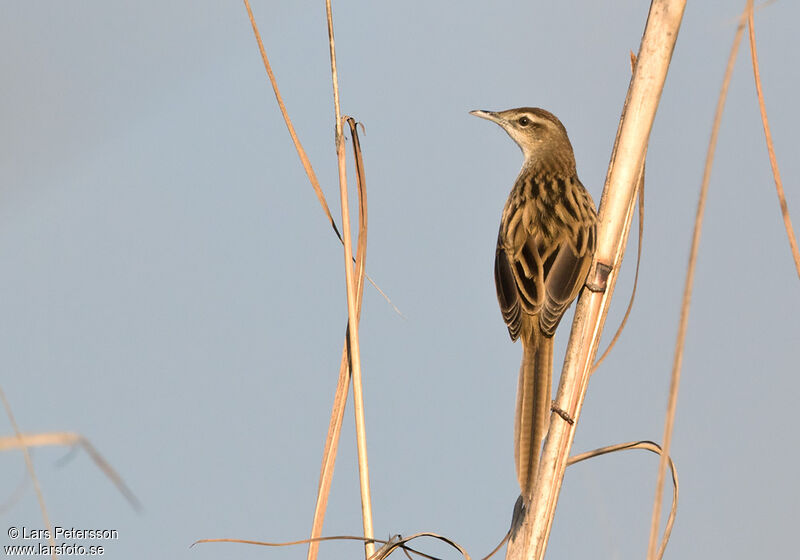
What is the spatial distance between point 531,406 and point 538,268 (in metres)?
0.87

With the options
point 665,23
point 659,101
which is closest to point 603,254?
point 659,101

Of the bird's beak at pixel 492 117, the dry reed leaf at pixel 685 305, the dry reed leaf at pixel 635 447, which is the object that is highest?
the bird's beak at pixel 492 117

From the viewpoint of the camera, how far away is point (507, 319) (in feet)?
10.5

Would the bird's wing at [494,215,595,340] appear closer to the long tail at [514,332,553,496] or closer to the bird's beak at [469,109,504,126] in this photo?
the long tail at [514,332,553,496]

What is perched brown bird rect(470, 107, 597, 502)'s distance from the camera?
2.53m

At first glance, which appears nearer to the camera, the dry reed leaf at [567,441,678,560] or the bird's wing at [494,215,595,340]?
the dry reed leaf at [567,441,678,560]

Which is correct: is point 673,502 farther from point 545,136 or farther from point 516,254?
point 545,136

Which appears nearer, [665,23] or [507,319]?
[665,23]

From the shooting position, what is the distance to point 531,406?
8.43ft

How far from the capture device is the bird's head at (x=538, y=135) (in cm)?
428

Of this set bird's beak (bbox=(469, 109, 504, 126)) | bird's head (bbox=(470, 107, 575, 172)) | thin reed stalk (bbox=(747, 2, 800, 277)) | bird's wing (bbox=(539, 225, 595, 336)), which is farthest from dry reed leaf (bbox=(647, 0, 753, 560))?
bird's beak (bbox=(469, 109, 504, 126))

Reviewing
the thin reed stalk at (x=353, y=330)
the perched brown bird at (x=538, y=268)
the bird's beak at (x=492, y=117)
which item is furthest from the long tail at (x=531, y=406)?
the bird's beak at (x=492, y=117)

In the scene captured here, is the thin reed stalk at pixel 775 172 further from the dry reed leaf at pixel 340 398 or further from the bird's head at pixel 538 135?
the bird's head at pixel 538 135

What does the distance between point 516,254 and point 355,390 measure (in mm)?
1484
